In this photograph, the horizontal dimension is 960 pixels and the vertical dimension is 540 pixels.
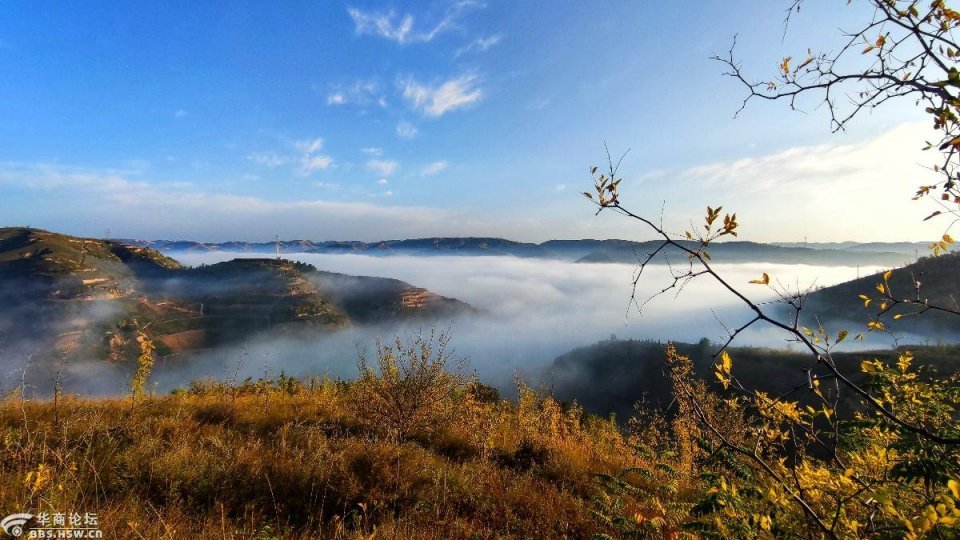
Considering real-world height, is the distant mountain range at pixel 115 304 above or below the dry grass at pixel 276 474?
below

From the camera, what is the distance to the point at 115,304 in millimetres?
152125

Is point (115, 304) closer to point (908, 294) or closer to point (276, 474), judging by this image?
point (276, 474)

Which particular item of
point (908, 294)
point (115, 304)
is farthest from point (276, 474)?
point (115, 304)

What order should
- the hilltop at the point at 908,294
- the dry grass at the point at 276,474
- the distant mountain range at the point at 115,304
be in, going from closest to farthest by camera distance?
the dry grass at the point at 276,474 → the hilltop at the point at 908,294 → the distant mountain range at the point at 115,304

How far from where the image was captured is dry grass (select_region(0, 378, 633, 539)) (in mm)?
4324

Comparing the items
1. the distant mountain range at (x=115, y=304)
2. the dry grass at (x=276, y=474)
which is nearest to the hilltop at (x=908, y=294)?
the dry grass at (x=276, y=474)

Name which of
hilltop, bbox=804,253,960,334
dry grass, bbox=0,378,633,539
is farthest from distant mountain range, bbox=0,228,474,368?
hilltop, bbox=804,253,960,334

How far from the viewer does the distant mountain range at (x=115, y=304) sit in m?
134

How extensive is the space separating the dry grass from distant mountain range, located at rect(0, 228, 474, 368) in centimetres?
16693

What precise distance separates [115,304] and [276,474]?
665 feet

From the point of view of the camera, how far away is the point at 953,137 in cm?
183

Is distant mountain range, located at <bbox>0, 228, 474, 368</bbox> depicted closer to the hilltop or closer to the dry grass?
the dry grass

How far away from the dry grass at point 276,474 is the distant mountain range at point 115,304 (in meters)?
167

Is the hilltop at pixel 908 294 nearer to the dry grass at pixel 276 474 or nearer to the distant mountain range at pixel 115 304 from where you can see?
the dry grass at pixel 276 474
